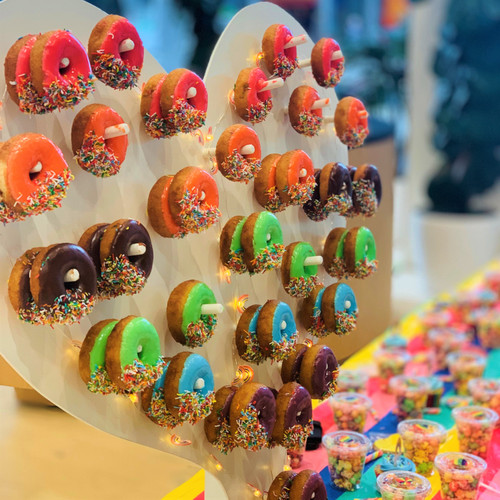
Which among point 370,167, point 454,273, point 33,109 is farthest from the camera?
point 454,273

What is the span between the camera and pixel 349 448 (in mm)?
1508

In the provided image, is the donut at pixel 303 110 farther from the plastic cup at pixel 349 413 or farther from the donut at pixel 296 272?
the plastic cup at pixel 349 413

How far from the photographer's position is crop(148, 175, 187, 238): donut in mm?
1155

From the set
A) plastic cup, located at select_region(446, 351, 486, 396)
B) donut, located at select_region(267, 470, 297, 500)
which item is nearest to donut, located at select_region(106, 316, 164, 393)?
donut, located at select_region(267, 470, 297, 500)

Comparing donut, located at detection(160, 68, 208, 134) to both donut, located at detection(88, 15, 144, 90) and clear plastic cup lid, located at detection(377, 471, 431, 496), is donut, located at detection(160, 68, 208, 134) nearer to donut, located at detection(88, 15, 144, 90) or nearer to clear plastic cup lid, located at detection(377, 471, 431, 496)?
donut, located at detection(88, 15, 144, 90)

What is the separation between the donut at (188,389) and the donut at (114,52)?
1.49 feet

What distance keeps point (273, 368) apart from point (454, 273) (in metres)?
4.12

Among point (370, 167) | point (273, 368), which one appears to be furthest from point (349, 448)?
point (370, 167)

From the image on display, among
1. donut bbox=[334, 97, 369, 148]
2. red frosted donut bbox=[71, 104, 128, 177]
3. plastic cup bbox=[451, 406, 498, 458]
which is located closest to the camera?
red frosted donut bbox=[71, 104, 128, 177]

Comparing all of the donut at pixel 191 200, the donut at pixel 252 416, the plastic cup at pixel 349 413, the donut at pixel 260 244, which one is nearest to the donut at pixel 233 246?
the donut at pixel 260 244

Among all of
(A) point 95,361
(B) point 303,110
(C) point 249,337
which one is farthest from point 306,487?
(B) point 303,110

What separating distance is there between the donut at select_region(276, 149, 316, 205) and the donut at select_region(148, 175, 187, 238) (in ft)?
0.84

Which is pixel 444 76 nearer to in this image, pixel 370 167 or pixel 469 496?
pixel 370 167

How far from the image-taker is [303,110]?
4.78ft
